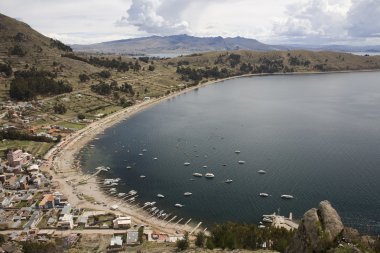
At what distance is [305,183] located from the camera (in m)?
88.5

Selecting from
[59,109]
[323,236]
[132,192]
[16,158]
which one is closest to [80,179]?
[132,192]

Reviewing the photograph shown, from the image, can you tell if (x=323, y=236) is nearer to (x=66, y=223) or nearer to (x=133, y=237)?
(x=133, y=237)

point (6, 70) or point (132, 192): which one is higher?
point (6, 70)

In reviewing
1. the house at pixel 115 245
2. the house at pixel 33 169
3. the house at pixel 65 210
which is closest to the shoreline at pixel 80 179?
the house at pixel 65 210

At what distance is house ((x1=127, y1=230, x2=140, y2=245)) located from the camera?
6238 cm

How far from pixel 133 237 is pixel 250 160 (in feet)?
169

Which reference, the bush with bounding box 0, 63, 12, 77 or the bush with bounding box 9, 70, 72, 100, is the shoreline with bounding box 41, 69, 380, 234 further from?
the bush with bounding box 0, 63, 12, 77

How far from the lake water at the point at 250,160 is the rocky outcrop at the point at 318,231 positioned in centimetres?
4771

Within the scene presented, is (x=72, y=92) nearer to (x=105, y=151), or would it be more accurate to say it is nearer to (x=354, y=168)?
(x=105, y=151)

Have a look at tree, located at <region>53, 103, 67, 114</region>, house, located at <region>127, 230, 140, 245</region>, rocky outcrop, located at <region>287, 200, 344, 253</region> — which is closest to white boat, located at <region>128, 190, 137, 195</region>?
house, located at <region>127, 230, 140, 245</region>

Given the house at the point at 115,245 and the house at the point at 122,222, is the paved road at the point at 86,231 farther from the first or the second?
the house at the point at 115,245

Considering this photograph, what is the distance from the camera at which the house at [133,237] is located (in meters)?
62.4

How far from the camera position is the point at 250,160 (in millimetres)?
106188

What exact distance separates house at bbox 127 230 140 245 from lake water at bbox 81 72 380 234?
13524 millimetres
